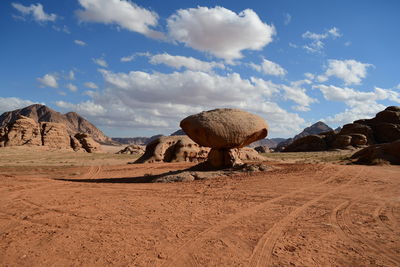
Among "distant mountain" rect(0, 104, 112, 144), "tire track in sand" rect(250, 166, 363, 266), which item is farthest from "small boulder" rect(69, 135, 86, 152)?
"distant mountain" rect(0, 104, 112, 144)

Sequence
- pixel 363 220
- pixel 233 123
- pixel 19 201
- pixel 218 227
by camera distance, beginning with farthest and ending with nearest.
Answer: pixel 233 123 → pixel 19 201 → pixel 363 220 → pixel 218 227

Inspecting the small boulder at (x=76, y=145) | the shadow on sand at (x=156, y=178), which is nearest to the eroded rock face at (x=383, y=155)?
the shadow on sand at (x=156, y=178)

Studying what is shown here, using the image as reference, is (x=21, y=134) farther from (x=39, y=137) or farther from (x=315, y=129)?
(x=315, y=129)

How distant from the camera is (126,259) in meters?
3.87

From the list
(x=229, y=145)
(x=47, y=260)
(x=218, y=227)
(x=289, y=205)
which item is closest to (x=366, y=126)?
(x=229, y=145)

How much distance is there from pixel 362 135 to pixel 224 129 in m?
32.1

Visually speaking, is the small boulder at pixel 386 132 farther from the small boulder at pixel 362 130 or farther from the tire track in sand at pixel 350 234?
the tire track in sand at pixel 350 234

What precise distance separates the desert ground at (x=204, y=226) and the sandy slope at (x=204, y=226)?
2 centimetres

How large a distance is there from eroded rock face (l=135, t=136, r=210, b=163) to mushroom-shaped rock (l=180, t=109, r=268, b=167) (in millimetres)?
8106

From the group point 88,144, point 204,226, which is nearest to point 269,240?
point 204,226

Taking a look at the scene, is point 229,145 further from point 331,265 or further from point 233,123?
point 331,265

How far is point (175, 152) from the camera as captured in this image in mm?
21953

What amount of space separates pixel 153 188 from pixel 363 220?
661 cm

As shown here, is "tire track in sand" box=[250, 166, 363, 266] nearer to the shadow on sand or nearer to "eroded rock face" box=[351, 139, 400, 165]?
the shadow on sand
